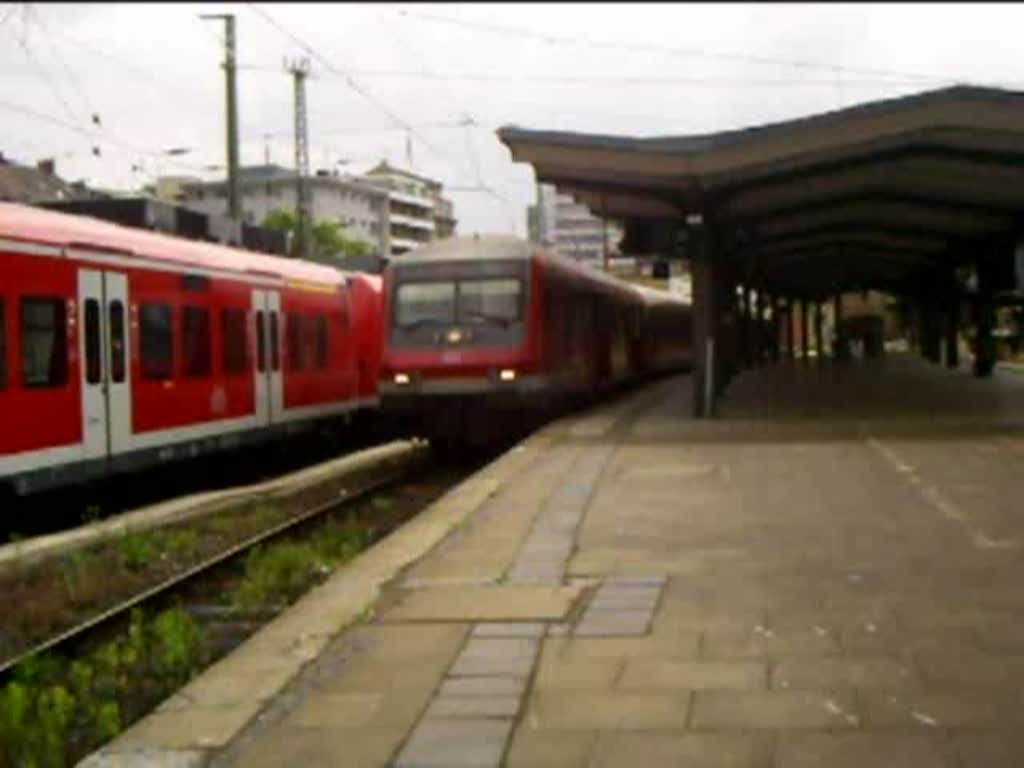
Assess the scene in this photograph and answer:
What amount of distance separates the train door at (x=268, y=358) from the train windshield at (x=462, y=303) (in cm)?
166

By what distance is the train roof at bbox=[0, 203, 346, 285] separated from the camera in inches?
529

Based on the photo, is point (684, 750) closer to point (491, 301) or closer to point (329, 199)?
point (491, 301)

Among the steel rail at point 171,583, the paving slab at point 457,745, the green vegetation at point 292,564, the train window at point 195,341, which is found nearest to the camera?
the paving slab at point 457,745

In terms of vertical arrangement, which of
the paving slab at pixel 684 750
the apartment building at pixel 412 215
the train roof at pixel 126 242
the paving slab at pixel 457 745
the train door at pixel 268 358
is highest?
the apartment building at pixel 412 215

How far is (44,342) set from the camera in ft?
44.8

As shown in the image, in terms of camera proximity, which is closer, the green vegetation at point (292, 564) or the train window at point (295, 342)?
the green vegetation at point (292, 564)

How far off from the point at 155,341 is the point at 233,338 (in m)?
2.69

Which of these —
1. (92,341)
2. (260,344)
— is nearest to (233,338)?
(260,344)

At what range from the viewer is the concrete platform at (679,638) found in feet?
19.0

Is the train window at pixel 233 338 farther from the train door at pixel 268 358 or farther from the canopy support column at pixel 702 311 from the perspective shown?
the canopy support column at pixel 702 311

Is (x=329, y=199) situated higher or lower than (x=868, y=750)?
higher

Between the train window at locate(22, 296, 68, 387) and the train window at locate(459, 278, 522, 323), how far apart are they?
7.36 metres

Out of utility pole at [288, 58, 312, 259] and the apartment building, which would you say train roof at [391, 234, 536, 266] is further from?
the apartment building

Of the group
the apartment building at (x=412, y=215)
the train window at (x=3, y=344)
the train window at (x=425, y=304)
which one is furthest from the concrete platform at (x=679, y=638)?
the apartment building at (x=412, y=215)
